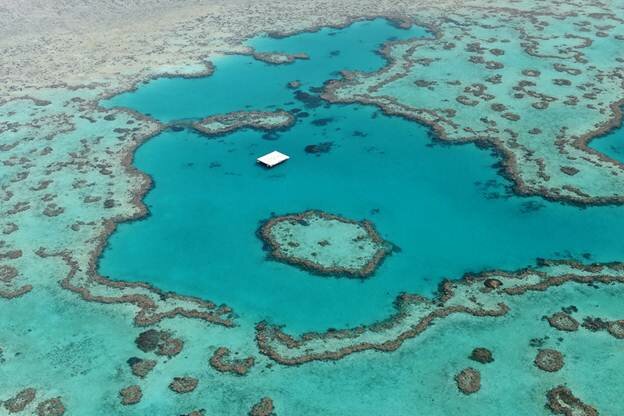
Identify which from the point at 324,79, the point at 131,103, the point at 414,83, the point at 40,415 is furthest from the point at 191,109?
the point at 40,415

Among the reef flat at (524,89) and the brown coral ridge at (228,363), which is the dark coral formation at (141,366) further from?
the reef flat at (524,89)

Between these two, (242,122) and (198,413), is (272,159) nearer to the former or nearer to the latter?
(242,122)

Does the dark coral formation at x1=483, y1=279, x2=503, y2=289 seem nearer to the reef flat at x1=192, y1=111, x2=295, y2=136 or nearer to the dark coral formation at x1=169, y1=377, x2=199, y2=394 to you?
the dark coral formation at x1=169, y1=377, x2=199, y2=394

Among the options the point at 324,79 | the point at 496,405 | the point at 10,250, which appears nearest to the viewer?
the point at 496,405

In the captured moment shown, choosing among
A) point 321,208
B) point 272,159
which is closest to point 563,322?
point 321,208

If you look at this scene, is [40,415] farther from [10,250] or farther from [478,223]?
[478,223]

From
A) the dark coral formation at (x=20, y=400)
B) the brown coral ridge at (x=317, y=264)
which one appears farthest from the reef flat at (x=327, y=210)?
the brown coral ridge at (x=317, y=264)
